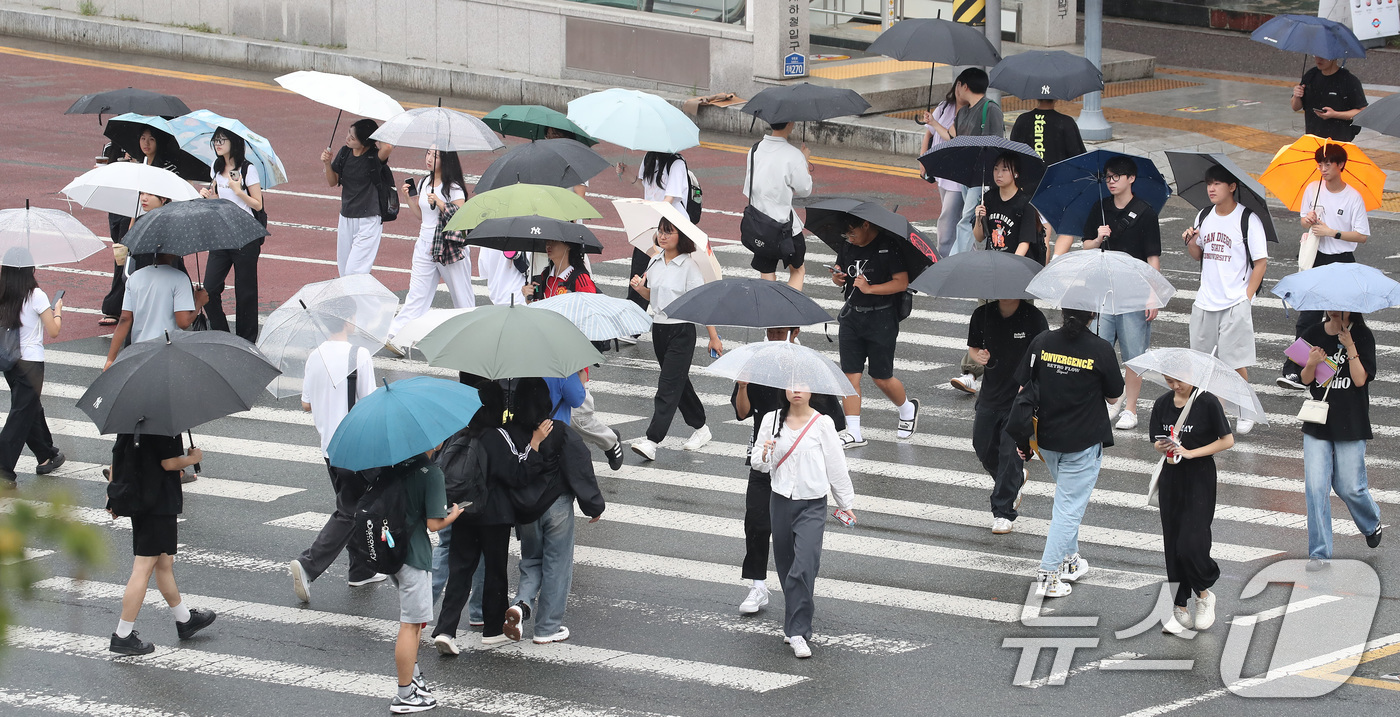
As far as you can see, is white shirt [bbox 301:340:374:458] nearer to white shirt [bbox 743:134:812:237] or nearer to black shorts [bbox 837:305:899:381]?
black shorts [bbox 837:305:899:381]

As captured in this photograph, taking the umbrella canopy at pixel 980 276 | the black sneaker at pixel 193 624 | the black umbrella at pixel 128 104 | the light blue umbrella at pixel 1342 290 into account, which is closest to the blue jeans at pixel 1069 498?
the umbrella canopy at pixel 980 276

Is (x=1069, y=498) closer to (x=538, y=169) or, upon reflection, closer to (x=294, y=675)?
(x=294, y=675)

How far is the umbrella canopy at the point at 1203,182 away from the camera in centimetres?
1111

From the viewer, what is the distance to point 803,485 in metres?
7.89

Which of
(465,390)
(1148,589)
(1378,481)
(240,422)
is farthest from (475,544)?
(1378,481)

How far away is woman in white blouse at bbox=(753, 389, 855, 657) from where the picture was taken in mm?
7898

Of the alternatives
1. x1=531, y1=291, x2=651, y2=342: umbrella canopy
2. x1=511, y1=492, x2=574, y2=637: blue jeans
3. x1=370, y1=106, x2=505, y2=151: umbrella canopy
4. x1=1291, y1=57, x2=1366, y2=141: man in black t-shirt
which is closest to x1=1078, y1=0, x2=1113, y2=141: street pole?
x1=1291, y1=57, x2=1366, y2=141: man in black t-shirt

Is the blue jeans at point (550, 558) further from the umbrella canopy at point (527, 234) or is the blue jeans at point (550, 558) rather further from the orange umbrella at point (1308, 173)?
the orange umbrella at point (1308, 173)

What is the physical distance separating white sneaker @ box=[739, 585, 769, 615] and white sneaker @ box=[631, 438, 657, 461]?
9.27ft

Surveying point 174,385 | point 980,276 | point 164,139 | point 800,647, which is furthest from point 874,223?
point 164,139

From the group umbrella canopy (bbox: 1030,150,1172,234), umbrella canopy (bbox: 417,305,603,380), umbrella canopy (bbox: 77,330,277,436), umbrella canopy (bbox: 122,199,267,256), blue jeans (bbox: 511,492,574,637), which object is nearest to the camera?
umbrella canopy (bbox: 77,330,277,436)

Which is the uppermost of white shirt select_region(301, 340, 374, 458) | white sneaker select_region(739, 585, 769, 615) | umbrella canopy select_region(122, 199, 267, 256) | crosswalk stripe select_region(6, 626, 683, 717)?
umbrella canopy select_region(122, 199, 267, 256)

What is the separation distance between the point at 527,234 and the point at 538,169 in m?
2.26

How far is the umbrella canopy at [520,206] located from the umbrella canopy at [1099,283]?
331cm
